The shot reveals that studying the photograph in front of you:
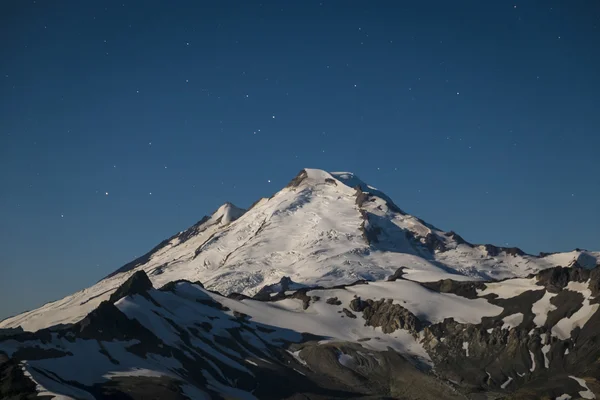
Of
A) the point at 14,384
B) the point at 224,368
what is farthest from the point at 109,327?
the point at 14,384

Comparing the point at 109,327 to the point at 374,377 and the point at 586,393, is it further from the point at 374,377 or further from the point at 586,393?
the point at 586,393

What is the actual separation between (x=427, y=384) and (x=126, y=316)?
77.2 meters

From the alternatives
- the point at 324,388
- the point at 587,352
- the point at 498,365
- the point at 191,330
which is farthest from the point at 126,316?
the point at 587,352

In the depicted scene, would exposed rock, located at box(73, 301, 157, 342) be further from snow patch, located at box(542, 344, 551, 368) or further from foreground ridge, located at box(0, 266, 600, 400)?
snow patch, located at box(542, 344, 551, 368)

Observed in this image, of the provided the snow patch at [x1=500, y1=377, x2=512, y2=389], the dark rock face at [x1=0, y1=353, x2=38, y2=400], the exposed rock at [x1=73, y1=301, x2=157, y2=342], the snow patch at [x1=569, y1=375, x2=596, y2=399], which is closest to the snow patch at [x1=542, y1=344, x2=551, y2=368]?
the snow patch at [x1=500, y1=377, x2=512, y2=389]

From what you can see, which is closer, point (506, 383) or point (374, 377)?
point (506, 383)

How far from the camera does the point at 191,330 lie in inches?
7844

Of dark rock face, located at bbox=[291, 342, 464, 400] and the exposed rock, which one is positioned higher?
the exposed rock

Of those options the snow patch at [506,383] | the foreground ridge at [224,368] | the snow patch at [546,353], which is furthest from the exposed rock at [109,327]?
the snow patch at [546,353]

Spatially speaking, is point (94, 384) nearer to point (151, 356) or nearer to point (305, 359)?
point (151, 356)

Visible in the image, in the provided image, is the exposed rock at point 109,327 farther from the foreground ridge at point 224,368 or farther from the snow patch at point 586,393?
the snow patch at point 586,393

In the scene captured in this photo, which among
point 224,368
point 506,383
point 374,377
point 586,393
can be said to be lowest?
point 586,393


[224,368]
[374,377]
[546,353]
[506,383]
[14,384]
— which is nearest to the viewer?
[14,384]

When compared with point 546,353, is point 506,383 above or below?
below
